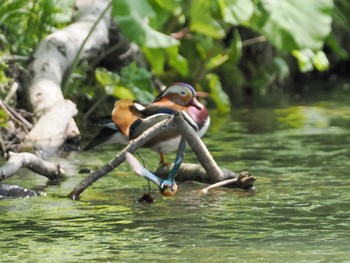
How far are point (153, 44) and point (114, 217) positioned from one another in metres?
1.38

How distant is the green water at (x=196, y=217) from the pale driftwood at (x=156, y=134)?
0.09 meters

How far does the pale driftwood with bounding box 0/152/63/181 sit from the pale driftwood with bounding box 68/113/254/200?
0.34 metres

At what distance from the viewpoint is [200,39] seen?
10.7 metres

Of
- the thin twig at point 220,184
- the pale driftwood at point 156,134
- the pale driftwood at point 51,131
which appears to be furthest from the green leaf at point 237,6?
the pale driftwood at point 51,131

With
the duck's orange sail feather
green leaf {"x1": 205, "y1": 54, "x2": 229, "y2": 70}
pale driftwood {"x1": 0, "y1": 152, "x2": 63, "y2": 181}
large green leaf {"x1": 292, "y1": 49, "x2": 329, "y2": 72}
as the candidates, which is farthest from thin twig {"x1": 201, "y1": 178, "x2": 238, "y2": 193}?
green leaf {"x1": 205, "y1": 54, "x2": 229, "y2": 70}

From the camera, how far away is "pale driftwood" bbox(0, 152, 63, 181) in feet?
18.7

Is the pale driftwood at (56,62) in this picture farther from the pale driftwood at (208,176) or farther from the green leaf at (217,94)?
the green leaf at (217,94)

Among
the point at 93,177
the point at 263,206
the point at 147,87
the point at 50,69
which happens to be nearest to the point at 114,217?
the point at 93,177

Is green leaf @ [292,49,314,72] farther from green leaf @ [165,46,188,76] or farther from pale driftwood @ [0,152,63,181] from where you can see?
pale driftwood @ [0,152,63,181]

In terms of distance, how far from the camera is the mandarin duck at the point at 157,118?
6258mm

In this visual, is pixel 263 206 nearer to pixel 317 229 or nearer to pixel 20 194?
pixel 317 229

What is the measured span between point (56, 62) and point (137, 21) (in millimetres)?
4655

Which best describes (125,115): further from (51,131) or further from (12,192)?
(12,192)

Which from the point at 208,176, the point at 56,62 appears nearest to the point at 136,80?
the point at 56,62
